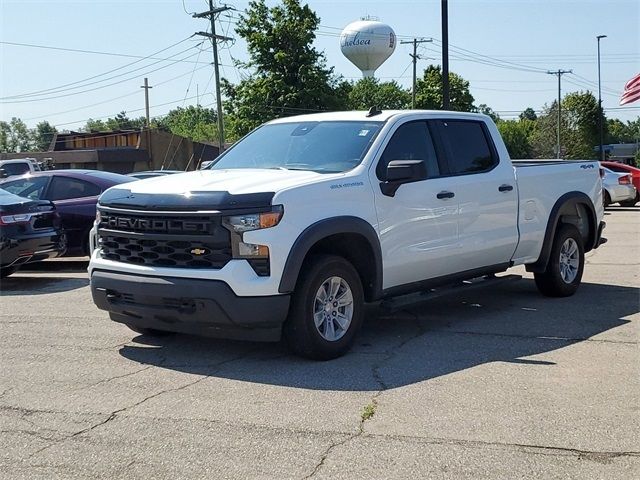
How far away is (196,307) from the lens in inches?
233

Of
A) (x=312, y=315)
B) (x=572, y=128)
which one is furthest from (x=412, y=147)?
(x=572, y=128)

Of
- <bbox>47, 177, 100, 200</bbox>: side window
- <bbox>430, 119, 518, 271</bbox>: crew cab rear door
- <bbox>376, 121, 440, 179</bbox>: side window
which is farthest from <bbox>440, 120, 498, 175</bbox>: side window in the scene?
<bbox>47, 177, 100, 200</bbox>: side window

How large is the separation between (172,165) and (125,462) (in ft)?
175

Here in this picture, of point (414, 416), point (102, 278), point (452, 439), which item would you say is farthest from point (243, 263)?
point (452, 439)

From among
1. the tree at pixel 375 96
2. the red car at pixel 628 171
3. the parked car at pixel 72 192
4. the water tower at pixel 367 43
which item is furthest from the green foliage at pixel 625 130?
the parked car at pixel 72 192

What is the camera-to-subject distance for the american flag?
16.6 meters

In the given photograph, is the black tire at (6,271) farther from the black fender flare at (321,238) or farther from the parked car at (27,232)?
the black fender flare at (321,238)

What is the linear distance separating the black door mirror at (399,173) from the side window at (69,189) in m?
6.65

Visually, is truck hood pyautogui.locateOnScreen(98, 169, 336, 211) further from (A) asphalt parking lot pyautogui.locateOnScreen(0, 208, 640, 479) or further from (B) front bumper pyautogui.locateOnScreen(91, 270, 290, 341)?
(A) asphalt parking lot pyautogui.locateOnScreen(0, 208, 640, 479)

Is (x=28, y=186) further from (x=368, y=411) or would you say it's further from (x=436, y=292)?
(x=368, y=411)

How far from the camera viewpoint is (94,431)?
480 centimetres

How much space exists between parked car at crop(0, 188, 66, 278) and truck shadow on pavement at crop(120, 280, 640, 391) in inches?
158

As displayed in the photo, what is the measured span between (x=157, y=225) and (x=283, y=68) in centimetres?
4633

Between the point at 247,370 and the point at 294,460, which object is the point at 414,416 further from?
the point at 247,370
